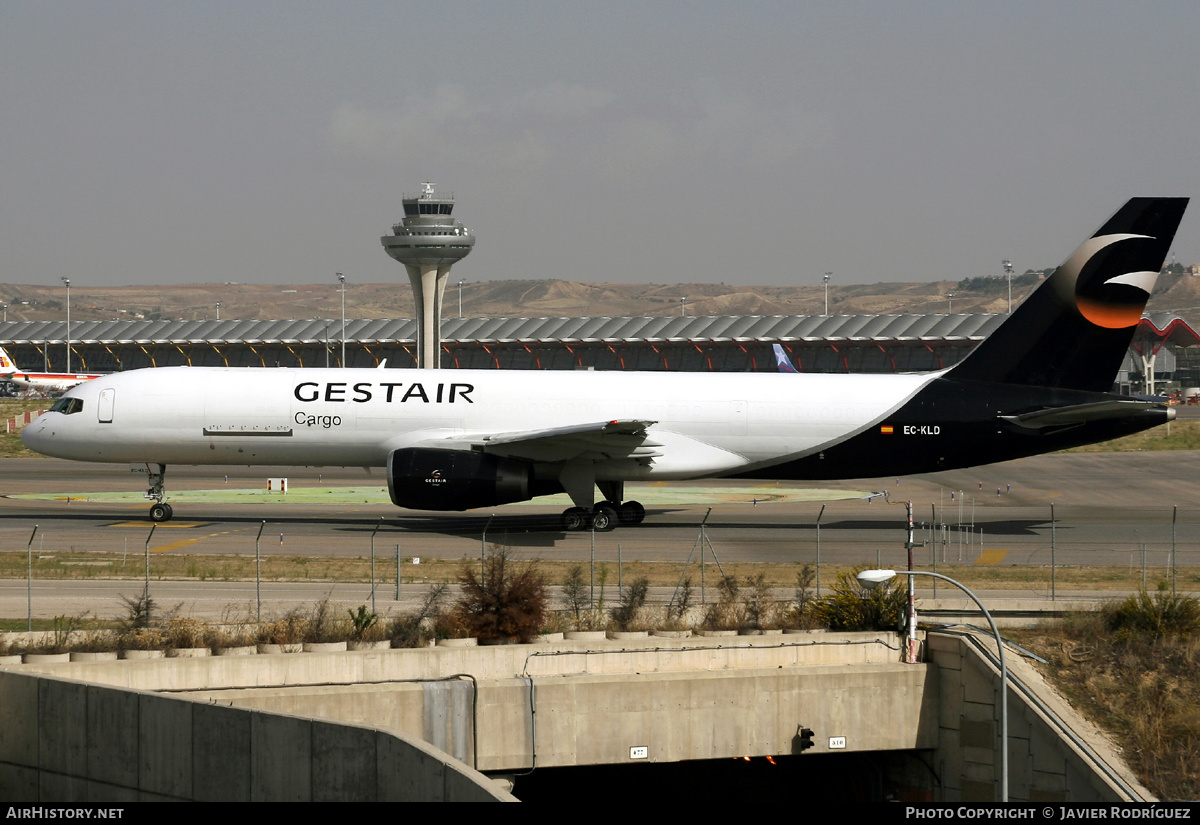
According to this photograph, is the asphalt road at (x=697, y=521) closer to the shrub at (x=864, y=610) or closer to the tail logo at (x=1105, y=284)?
the shrub at (x=864, y=610)

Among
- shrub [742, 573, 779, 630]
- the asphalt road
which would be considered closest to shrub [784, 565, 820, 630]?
shrub [742, 573, 779, 630]

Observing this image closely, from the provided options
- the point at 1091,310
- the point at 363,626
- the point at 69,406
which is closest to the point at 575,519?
the point at 363,626

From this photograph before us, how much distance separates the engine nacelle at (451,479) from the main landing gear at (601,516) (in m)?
2.28

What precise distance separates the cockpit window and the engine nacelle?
10380mm

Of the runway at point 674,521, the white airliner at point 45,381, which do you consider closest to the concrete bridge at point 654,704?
the runway at point 674,521

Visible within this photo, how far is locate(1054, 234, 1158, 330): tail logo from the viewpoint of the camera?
36.9 meters

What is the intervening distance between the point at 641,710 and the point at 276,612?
8.68 m

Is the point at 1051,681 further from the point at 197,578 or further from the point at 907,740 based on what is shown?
the point at 197,578

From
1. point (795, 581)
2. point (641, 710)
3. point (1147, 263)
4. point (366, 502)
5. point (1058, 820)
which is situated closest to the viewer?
point (1058, 820)

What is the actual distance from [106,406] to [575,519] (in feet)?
48.5

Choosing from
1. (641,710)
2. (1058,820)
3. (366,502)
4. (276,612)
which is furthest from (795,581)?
(366,502)

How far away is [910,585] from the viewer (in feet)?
78.1

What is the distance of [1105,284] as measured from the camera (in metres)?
37.0

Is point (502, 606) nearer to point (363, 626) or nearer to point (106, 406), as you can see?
point (363, 626)
